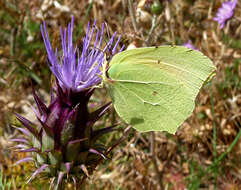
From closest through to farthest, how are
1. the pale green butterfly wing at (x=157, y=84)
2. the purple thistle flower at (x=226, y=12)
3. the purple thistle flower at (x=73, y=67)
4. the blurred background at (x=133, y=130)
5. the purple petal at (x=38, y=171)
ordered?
1. the purple petal at (x=38, y=171)
2. the purple thistle flower at (x=73, y=67)
3. the pale green butterfly wing at (x=157, y=84)
4. the blurred background at (x=133, y=130)
5. the purple thistle flower at (x=226, y=12)

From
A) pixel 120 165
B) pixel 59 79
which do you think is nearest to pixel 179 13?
pixel 120 165

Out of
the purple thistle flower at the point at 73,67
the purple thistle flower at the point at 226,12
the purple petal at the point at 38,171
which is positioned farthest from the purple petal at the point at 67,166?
the purple thistle flower at the point at 226,12

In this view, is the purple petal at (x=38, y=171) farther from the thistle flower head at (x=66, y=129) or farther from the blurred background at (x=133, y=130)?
the blurred background at (x=133, y=130)

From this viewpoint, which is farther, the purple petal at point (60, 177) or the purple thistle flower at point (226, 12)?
the purple thistle flower at point (226, 12)

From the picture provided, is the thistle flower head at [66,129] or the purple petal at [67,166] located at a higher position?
the thistle flower head at [66,129]

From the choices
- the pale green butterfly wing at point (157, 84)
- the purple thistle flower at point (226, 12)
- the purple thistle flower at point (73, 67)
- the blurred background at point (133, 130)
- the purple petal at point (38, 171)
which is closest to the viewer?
the purple petal at point (38, 171)

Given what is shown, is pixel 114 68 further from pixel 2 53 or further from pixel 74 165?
pixel 2 53
